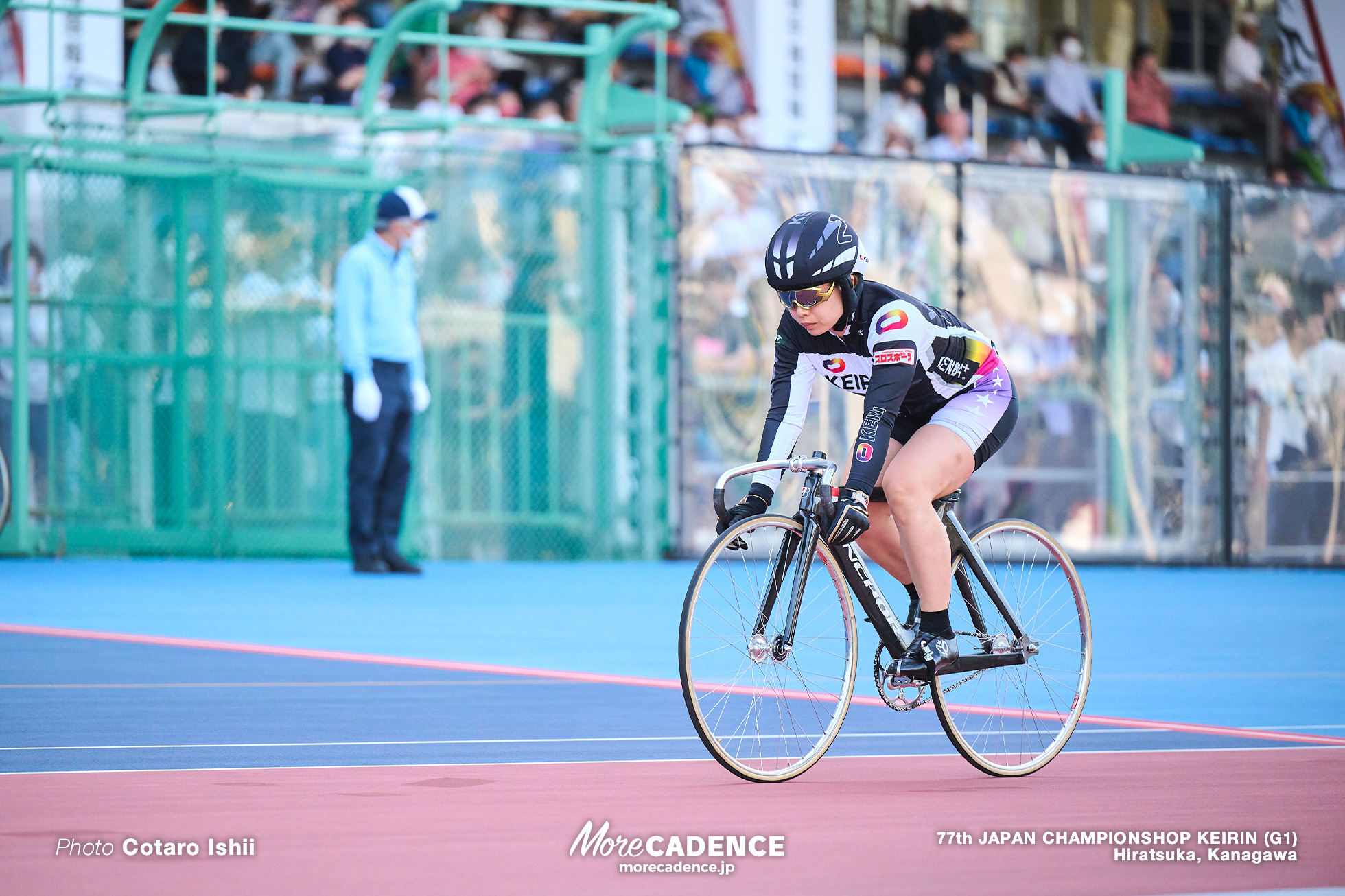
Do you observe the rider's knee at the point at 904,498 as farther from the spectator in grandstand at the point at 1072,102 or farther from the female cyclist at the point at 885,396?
the spectator in grandstand at the point at 1072,102

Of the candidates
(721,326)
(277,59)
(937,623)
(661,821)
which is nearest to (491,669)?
(937,623)

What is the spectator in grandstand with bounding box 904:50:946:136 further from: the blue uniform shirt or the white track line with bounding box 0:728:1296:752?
the white track line with bounding box 0:728:1296:752

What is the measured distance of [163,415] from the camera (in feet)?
50.9

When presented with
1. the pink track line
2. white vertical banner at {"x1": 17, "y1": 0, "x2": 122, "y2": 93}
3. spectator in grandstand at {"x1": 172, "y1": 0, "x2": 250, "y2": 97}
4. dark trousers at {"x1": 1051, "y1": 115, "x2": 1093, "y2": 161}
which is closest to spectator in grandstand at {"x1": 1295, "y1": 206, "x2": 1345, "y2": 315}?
dark trousers at {"x1": 1051, "y1": 115, "x2": 1093, "y2": 161}

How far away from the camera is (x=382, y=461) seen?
44.3ft

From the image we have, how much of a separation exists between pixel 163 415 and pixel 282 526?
1199 mm

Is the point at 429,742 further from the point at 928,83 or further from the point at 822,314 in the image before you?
the point at 928,83

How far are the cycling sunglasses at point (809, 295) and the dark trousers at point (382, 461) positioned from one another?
25.3ft

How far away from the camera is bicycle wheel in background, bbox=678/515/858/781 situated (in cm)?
567

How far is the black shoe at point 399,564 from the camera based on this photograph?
13828 millimetres

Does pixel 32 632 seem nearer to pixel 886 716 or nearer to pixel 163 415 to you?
pixel 886 716

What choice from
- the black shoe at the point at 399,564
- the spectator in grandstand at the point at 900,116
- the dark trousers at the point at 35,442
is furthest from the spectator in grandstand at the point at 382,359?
the spectator in grandstand at the point at 900,116

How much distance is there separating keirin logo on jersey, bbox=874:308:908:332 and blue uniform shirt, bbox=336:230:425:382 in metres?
7.62

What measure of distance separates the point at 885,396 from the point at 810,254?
0.46 m
